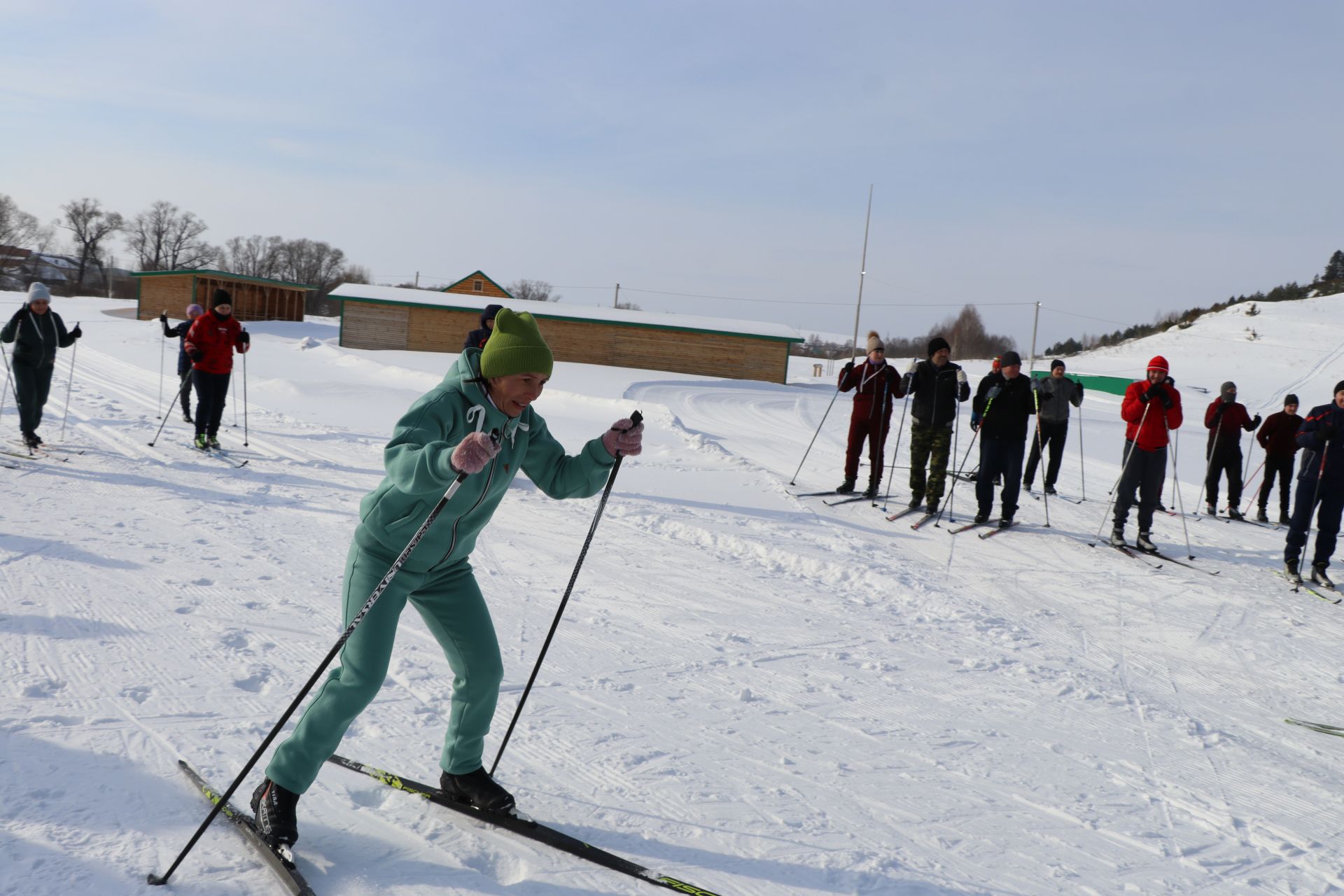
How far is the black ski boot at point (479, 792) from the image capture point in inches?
116

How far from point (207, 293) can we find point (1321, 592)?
40.8m

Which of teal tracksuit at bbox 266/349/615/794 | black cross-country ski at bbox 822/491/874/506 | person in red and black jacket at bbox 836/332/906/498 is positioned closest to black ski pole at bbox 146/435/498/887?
teal tracksuit at bbox 266/349/615/794

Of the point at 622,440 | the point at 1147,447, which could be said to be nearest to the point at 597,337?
the point at 1147,447

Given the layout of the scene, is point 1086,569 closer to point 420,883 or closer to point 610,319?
point 420,883

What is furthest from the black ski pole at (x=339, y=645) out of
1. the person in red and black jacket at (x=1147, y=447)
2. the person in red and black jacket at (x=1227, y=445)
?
the person in red and black jacket at (x=1227, y=445)

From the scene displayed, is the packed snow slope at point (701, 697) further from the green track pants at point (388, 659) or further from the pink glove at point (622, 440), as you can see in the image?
the pink glove at point (622, 440)

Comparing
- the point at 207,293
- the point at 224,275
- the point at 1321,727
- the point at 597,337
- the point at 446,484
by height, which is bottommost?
the point at 1321,727

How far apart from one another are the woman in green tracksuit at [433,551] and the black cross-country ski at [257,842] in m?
0.05

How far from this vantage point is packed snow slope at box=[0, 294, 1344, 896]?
2.89m

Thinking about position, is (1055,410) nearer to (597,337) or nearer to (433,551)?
(433,551)

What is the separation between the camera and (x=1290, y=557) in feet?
26.0

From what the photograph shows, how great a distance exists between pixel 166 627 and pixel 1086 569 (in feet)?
24.0

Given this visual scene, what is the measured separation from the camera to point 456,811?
118 inches

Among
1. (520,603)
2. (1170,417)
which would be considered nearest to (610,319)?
(1170,417)
